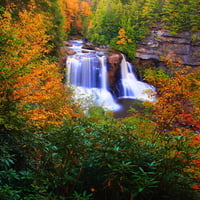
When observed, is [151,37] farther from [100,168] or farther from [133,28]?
[100,168]

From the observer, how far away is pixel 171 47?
73.9 feet

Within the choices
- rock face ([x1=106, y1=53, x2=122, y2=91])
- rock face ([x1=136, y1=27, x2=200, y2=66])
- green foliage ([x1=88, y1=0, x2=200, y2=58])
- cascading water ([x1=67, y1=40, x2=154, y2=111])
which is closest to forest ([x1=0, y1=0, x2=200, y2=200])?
cascading water ([x1=67, y1=40, x2=154, y2=111])

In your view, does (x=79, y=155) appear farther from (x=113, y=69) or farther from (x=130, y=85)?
(x=130, y=85)

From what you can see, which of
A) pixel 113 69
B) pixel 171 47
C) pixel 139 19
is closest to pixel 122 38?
pixel 139 19

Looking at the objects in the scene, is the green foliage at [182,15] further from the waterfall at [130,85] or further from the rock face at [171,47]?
the waterfall at [130,85]

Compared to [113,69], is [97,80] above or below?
below

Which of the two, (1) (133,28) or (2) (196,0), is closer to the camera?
(2) (196,0)

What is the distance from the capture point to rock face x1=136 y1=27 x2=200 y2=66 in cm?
2145

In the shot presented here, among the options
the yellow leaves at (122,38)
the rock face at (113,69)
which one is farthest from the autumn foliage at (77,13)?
the rock face at (113,69)

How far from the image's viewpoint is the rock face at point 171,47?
70.4ft

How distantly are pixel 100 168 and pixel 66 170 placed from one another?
0.46m

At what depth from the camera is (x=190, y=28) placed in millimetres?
21844

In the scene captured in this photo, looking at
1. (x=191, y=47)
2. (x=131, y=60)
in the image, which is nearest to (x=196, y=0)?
(x=191, y=47)

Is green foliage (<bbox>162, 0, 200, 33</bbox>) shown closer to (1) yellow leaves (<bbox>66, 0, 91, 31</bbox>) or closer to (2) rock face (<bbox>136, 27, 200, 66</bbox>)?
(2) rock face (<bbox>136, 27, 200, 66</bbox>)
